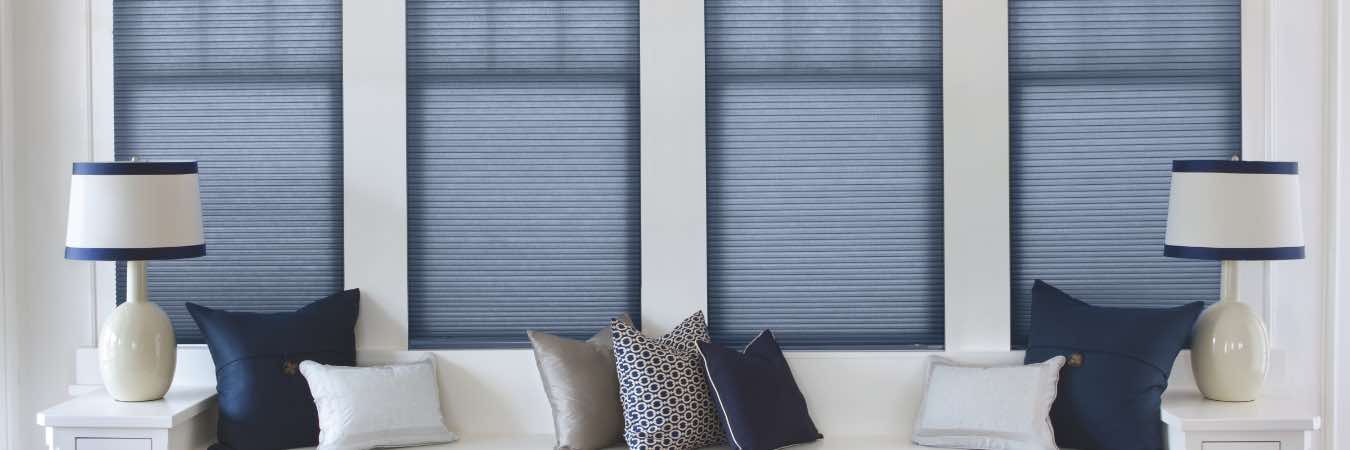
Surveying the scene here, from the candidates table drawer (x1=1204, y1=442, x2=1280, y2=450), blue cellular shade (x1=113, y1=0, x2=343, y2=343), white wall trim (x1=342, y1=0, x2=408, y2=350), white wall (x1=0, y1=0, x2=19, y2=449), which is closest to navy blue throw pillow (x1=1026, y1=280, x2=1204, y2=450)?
table drawer (x1=1204, y1=442, x2=1280, y2=450)

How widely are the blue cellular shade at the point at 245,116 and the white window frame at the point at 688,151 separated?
15 centimetres

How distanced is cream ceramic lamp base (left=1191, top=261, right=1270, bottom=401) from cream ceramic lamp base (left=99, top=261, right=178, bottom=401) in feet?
12.3

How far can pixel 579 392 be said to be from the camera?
3768mm

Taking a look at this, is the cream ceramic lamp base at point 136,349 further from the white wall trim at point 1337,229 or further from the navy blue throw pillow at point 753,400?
the white wall trim at point 1337,229

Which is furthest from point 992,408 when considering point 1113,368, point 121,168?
point 121,168

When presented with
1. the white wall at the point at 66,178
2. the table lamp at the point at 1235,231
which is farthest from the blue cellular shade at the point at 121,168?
the table lamp at the point at 1235,231

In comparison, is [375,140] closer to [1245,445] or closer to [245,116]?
[245,116]

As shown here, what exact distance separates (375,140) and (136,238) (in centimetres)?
92

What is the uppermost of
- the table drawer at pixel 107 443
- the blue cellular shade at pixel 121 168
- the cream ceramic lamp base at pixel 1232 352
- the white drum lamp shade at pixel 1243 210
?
the blue cellular shade at pixel 121 168

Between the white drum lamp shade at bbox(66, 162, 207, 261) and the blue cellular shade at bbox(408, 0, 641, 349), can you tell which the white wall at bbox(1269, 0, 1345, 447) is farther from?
the white drum lamp shade at bbox(66, 162, 207, 261)

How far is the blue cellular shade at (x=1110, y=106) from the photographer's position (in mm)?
4109

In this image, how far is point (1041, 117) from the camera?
13.5ft

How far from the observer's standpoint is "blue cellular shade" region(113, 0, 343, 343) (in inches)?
163

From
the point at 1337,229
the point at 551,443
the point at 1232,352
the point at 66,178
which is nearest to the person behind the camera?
the point at 1232,352
